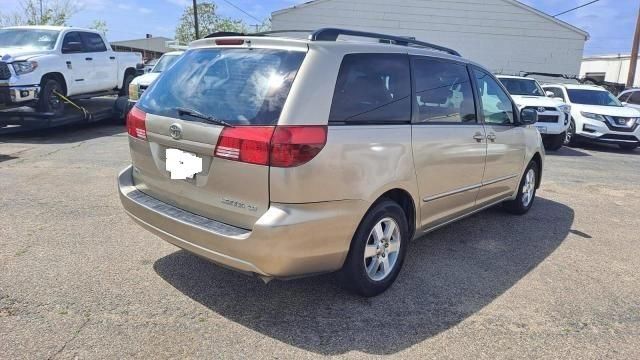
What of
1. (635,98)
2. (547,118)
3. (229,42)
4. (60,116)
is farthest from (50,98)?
(635,98)

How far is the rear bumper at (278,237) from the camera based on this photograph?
279cm

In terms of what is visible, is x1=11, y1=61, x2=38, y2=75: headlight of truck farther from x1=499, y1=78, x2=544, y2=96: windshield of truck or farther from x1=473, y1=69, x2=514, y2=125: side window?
x1=499, y1=78, x2=544, y2=96: windshield of truck

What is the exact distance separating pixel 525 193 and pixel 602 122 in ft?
26.5

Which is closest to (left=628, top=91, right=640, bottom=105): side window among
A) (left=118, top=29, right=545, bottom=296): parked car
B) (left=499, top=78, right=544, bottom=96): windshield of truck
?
(left=499, top=78, right=544, bottom=96): windshield of truck

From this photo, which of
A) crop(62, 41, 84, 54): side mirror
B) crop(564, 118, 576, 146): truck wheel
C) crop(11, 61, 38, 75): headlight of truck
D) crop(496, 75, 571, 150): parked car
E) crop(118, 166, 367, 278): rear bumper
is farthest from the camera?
crop(564, 118, 576, 146): truck wheel

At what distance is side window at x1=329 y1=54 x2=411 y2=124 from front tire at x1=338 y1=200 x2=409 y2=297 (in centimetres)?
63

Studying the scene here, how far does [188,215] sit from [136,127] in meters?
0.85

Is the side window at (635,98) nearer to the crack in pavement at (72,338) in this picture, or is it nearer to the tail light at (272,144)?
the tail light at (272,144)

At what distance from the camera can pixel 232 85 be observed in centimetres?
308

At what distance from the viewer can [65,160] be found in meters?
7.72

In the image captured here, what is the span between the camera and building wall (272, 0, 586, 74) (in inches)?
875

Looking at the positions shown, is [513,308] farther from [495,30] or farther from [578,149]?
[495,30]

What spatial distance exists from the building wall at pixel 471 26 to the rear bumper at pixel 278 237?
793 inches

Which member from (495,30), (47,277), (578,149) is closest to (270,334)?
(47,277)
